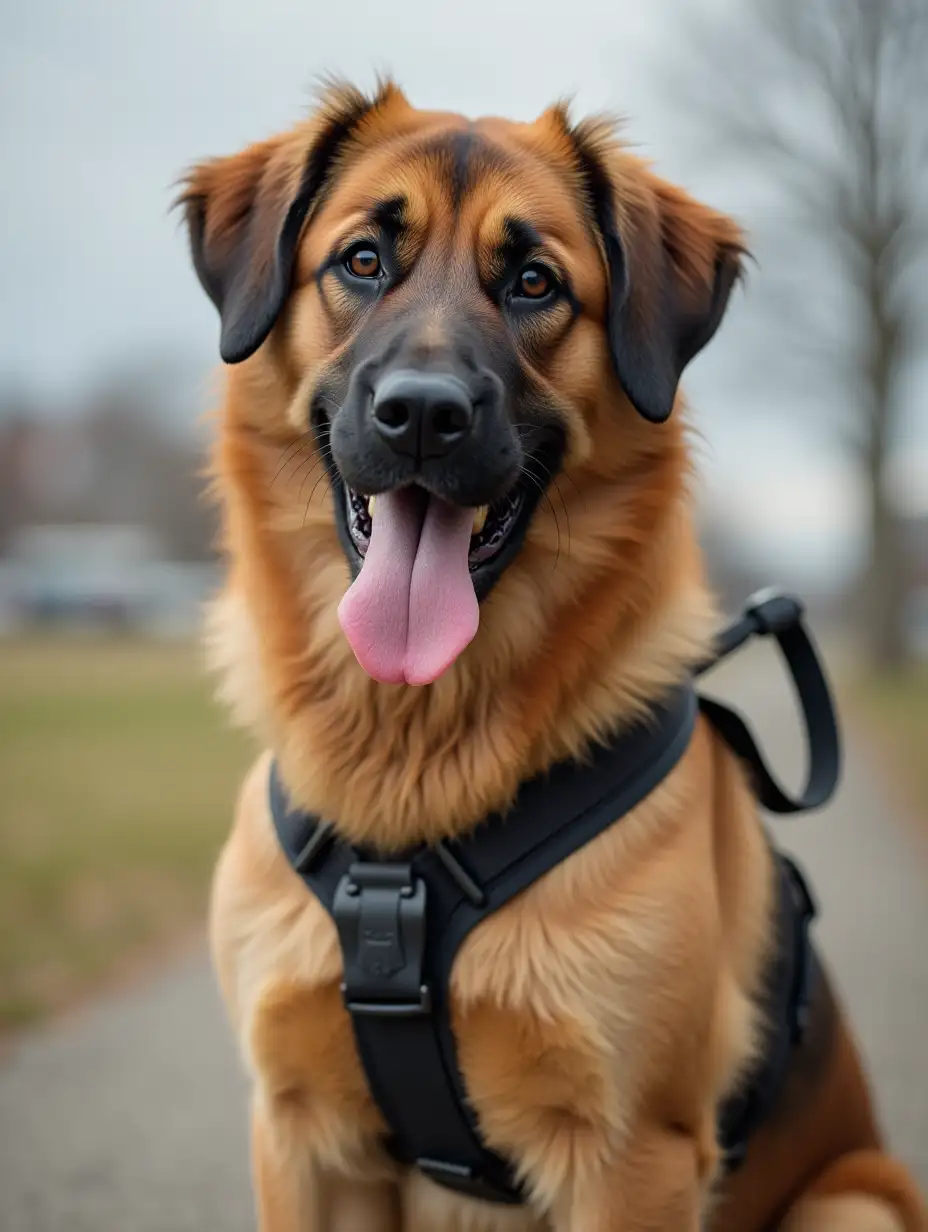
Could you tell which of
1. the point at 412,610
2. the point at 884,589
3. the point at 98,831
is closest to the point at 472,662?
the point at 412,610

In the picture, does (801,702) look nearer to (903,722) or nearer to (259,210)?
(259,210)

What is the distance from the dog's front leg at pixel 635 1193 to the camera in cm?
238

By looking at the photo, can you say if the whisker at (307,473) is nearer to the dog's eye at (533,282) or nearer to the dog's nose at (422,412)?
the dog's nose at (422,412)

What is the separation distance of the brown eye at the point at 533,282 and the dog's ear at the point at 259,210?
0.50 m

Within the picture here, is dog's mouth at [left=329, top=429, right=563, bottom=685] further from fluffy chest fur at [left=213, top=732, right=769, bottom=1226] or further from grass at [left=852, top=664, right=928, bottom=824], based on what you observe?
grass at [left=852, top=664, right=928, bottom=824]

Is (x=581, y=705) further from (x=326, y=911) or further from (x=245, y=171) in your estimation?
(x=245, y=171)

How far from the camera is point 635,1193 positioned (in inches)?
93.8

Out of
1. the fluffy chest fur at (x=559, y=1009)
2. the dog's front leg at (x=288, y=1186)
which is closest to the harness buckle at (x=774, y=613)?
the fluffy chest fur at (x=559, y=1009)

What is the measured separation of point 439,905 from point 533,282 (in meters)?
1.29

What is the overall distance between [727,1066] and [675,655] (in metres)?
0.86

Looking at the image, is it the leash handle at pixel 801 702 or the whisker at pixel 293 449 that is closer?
the whisker at pixel 293 449

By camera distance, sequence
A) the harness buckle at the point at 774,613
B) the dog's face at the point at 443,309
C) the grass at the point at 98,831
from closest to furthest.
Result: 1. the dog's face at the point at 443,309
2. the harness buckle at the point at 774,613
3. the grass at the point at 98,831

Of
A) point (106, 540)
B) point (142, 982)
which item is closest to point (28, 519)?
point (106, 540)

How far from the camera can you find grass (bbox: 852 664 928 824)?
1165 cm
